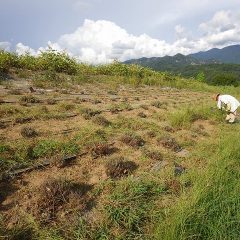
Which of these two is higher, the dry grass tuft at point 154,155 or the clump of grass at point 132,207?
the dry grass tuft at point 154,155

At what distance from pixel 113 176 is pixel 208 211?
5.31 feet

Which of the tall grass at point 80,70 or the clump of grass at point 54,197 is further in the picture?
the tall grass at point 80,70

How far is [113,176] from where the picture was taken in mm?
5039

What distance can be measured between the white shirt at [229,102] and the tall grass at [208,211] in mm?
5484

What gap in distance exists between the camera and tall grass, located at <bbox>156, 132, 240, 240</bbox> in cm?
367

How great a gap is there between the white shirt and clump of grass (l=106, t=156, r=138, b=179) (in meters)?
5.91

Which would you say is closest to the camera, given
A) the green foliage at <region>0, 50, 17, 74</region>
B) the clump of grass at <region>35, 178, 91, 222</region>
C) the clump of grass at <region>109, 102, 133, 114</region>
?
the clump of grass at <region>35, 178, 91, 222</region>

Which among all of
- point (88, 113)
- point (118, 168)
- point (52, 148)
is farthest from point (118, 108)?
point (118, 168)

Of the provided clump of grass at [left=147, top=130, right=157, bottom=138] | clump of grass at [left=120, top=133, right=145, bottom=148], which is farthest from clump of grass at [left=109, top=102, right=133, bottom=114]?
clump of grass at [left=120, top=133, right=145, bottom=148]

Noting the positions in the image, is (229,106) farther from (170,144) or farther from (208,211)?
(208,211)

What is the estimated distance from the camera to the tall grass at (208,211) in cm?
367

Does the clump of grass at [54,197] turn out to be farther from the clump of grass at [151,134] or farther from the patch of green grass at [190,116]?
the patch of green grass at [190,116]

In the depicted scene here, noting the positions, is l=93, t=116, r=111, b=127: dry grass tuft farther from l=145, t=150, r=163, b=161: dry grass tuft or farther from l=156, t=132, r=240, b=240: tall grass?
l=156, t=132, r=240, b=240: tall grass

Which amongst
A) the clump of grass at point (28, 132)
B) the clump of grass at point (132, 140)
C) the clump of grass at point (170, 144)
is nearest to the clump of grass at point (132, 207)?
the clump of grass at point (132, 140)
